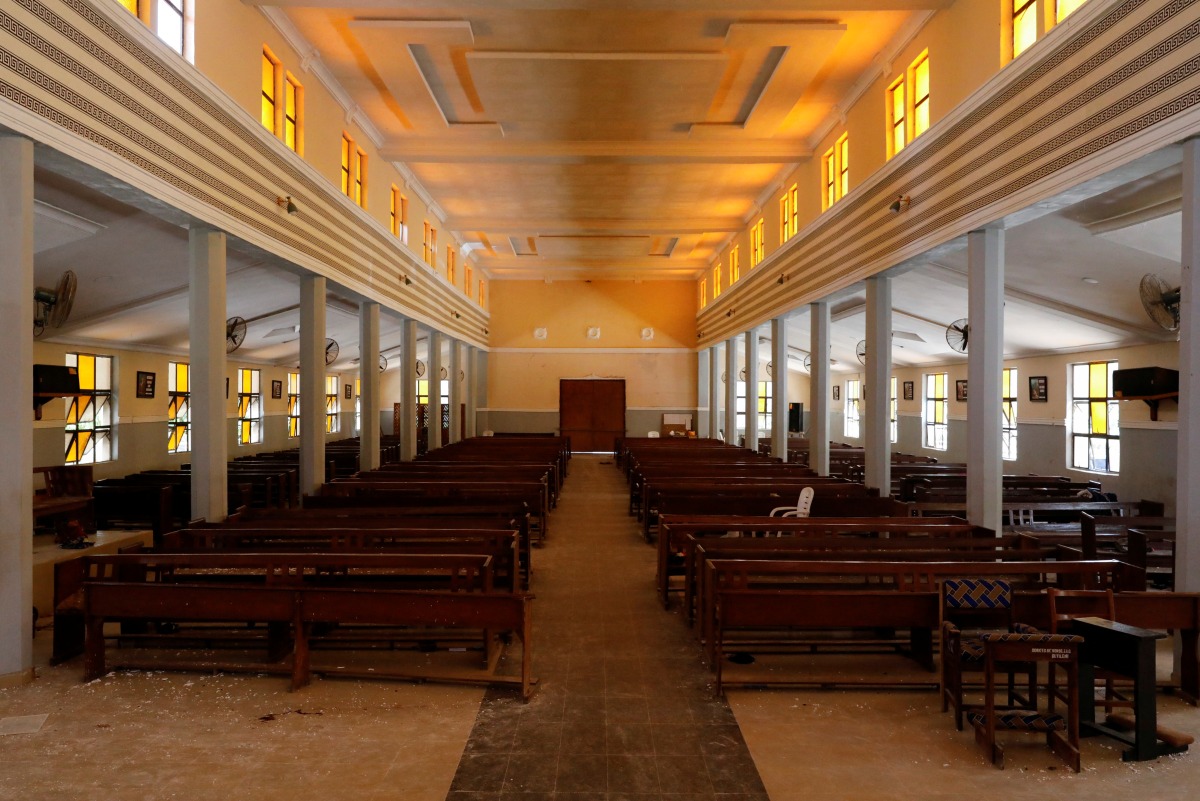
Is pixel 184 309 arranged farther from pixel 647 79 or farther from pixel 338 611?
pixel 338 611

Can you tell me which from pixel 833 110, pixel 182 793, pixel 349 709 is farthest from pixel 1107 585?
pixel 833 110

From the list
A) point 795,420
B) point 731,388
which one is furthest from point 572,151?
point 795,420

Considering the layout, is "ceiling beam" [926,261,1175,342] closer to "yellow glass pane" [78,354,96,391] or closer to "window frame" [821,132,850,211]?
"window frame" [821,132,850,211]

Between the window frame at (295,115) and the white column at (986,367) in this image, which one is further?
the window frame at (295,115)

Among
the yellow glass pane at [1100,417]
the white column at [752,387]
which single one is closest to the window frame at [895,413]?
the white column at [752,387]

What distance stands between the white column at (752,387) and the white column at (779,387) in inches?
54.4

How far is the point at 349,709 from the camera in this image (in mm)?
4574

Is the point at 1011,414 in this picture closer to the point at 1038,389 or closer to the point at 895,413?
the point at 1038,389

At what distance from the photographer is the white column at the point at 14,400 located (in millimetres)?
4895

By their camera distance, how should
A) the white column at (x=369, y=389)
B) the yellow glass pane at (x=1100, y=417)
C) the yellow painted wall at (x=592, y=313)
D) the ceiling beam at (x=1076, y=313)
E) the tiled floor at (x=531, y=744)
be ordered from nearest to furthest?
the tiled floor at (x=531, y=744) → the ceiling beam at (x=1076, y=313) → the yellow glass pane at (x=1100, y=417) → the white column at (x=369, y=389) → the yellow painted wall at (x=592, y=313)

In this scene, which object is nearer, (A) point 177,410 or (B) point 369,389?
(B) point 369,389

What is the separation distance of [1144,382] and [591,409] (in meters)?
17.7

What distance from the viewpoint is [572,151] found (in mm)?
12477

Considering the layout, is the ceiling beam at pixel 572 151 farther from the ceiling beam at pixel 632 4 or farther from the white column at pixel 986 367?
the white column at pixel 986 367
